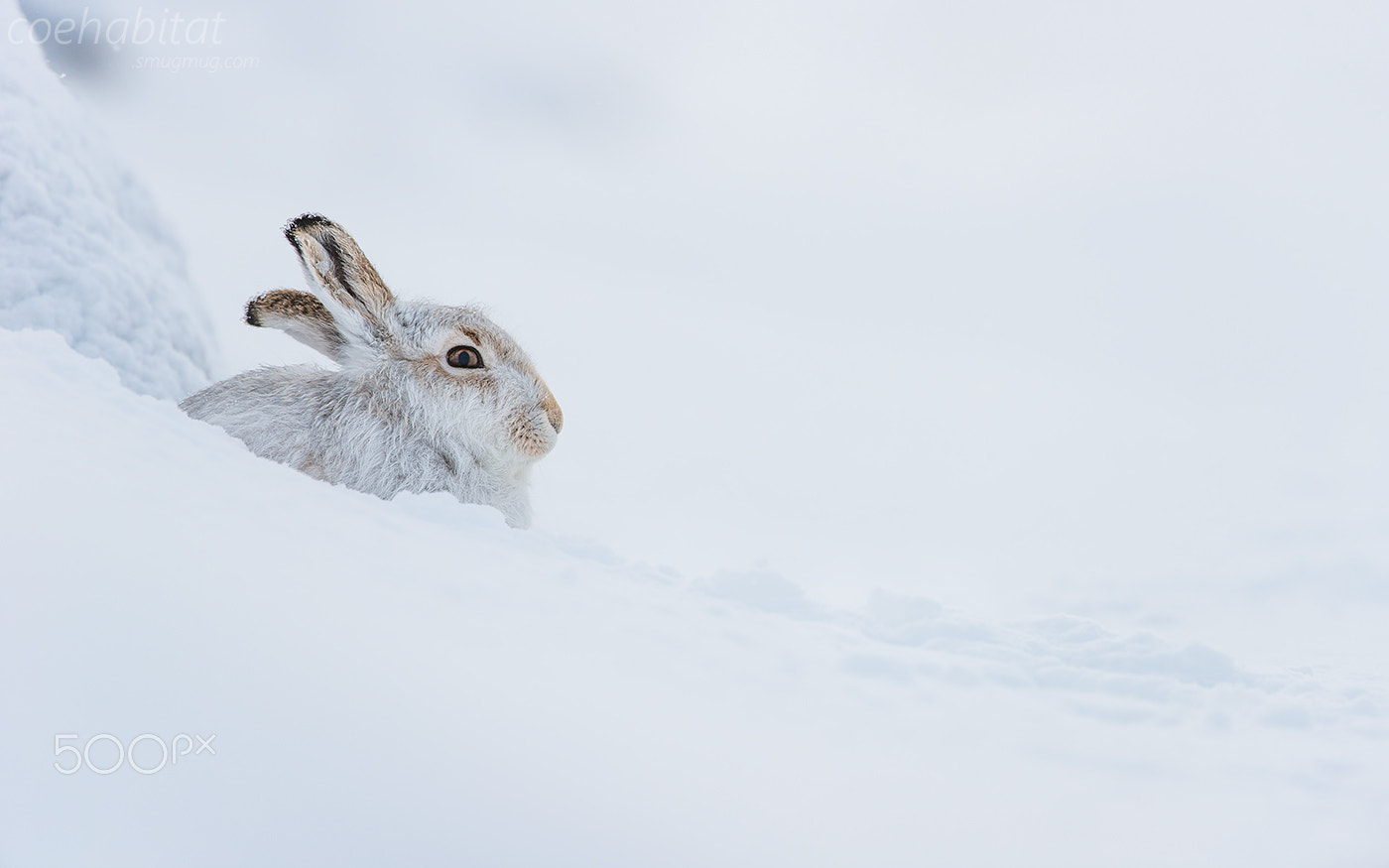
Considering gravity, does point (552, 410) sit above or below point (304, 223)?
below

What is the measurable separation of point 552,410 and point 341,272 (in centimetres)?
102

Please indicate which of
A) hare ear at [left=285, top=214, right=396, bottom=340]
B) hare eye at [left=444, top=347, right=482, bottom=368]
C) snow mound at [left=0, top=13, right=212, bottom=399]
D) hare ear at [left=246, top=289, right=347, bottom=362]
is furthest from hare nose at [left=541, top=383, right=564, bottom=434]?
snow mound at [left=0, top=13, right=212, bottom=399]

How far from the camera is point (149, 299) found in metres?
4.35

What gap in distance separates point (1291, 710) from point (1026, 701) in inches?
25.5

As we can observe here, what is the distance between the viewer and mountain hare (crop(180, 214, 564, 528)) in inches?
151

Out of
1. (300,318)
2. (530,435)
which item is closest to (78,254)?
(300,318)

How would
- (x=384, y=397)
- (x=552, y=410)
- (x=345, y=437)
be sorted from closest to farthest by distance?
(x=345, y=437)
(x=384, y=397)
(x=552, y=410)

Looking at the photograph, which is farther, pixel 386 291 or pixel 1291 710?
pixel 386 291

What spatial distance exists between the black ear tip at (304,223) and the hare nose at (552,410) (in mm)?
1080

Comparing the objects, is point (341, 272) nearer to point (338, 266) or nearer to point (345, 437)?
point (338, 266)

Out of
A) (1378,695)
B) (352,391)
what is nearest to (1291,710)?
(1378,695)

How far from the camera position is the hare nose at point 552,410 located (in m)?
4.12

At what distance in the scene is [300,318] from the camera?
4.19 metres

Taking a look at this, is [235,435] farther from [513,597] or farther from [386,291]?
[513,597]
